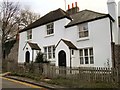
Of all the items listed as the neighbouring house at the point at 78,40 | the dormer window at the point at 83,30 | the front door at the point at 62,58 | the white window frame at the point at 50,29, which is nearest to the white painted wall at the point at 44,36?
the neighbouring house at the point at 78,40

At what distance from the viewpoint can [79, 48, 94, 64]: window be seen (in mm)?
20234

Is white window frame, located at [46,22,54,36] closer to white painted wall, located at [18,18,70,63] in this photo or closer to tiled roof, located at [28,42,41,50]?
white painted wall, located at [18,18,70,63]

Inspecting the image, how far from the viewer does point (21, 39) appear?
28797 millimetres

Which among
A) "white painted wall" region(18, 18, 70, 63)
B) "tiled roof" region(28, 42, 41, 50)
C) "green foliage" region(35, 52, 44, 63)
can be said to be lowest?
"green foliage" region(35, 52, 44, 63)

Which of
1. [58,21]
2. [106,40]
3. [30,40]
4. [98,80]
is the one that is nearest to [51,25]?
[58,21]

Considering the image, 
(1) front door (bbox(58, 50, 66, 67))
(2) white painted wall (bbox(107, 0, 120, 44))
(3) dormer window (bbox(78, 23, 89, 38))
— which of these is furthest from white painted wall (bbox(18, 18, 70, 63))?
(2) white painted wall (bbox(107, 0, 120, 44))

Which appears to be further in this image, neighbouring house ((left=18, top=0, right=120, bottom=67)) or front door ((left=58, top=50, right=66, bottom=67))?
front door ((left=58, top=50, right=66, bottom=67))

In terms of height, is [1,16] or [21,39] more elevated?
[1,16]

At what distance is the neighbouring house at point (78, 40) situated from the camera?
19.2m

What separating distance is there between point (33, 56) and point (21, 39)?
17.3 feet

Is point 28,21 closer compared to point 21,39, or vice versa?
point 21,39

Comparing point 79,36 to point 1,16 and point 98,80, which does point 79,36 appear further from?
point 1,16

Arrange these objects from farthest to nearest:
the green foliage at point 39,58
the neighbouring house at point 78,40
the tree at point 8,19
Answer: the tree at point 8,19 < the green foliage at point 39,58 < the neighbouring house at point 78,40

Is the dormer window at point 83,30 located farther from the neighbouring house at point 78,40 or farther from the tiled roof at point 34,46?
the tiled roof at point 34,46
